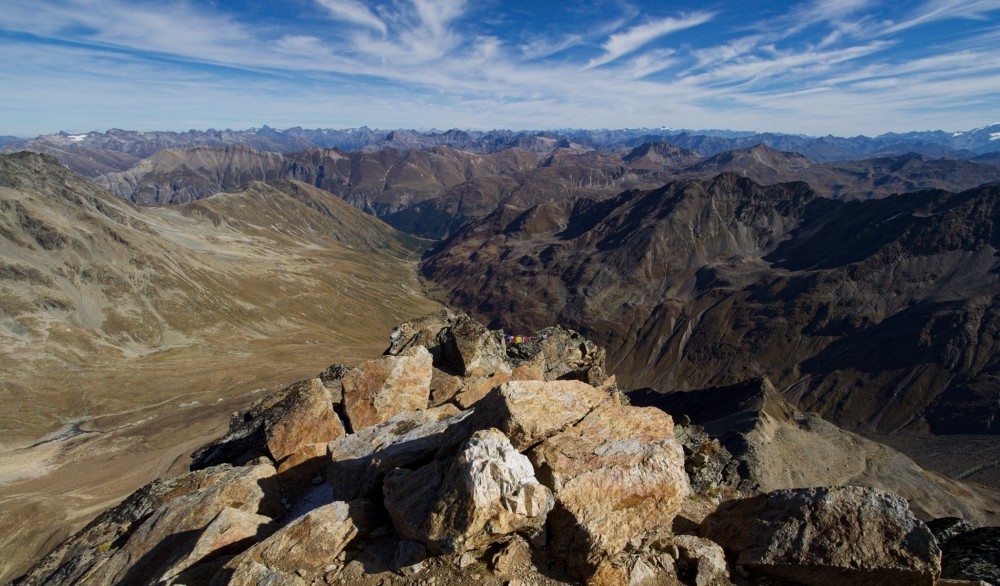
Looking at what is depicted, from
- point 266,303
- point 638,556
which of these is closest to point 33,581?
point 638,556

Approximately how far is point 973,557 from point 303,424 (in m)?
24.3

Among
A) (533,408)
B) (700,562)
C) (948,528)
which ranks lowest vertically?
(948,528)

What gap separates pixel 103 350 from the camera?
13225 centimetres

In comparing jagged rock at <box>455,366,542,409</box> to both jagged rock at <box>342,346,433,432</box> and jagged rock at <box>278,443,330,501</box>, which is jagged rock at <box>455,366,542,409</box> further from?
jagged rock at <box>278,443,330,501</box>

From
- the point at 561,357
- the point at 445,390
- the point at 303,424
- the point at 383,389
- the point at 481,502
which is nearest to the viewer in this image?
the point at 481,502

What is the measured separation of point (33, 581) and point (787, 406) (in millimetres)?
130335

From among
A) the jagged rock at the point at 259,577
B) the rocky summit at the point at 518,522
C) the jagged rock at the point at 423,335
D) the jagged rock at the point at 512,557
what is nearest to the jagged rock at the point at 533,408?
the rocky summit at the point at 518,522

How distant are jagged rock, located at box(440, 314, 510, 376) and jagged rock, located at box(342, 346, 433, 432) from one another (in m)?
7.82

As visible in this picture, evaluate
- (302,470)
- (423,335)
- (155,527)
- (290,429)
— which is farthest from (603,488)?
(423,335)

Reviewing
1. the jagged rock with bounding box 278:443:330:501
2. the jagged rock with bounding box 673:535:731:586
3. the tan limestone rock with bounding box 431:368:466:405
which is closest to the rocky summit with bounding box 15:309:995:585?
the jagged rock with bounding box 673:535:731:586

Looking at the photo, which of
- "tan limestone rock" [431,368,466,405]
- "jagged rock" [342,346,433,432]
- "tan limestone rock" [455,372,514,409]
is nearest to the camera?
"jagged rock" [342,346,433,432]

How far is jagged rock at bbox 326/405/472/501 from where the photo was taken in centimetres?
1447

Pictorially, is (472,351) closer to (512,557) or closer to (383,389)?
(383,389)

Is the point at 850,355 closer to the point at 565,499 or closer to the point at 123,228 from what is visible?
the point at 565,499
